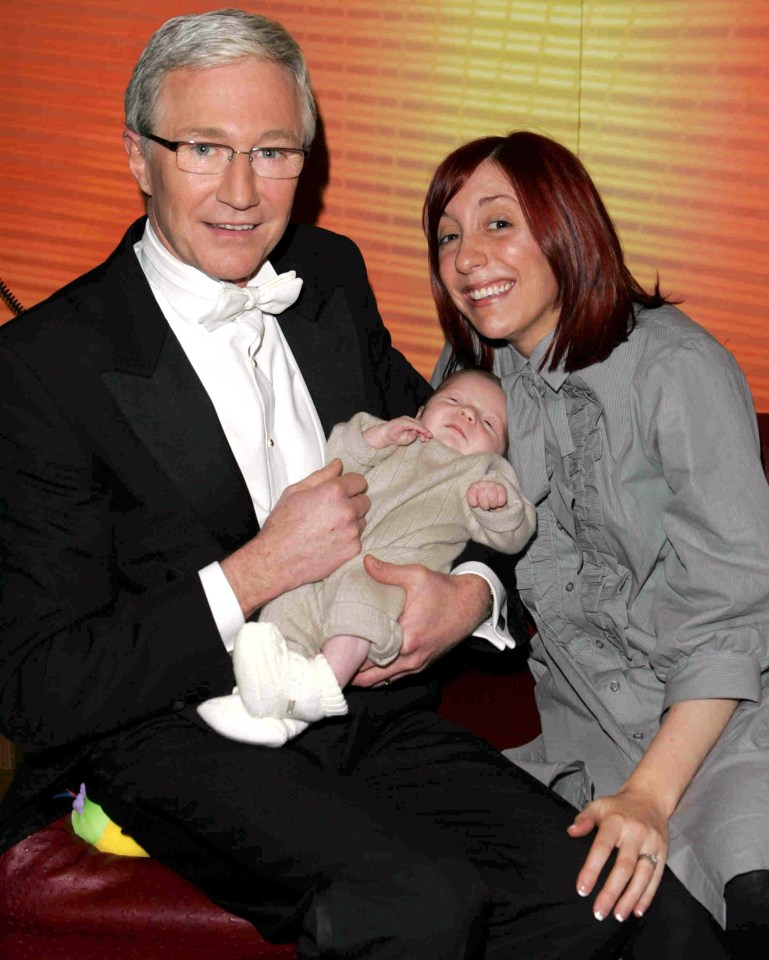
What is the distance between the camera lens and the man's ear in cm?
210

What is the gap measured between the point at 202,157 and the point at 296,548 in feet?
2.30

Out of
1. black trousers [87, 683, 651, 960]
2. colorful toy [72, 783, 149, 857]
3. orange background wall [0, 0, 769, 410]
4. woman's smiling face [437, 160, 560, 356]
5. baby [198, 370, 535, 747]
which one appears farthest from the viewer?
orange background wall [0, 0, 769, 410]

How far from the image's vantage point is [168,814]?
6.22 ft

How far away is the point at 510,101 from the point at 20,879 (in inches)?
76.7

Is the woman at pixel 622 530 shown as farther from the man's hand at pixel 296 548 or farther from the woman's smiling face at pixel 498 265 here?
the man's hand at pixel 296 548

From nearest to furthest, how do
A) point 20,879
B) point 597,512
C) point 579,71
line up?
point 20,879 < point 597,512 < point 579,71

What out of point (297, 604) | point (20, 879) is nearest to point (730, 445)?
point (297, 604)

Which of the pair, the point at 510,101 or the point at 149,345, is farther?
the point at 510,101

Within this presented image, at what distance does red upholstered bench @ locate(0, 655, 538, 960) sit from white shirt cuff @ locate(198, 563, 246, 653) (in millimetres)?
447

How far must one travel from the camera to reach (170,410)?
203cm

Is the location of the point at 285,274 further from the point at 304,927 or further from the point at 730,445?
the point at 304,927

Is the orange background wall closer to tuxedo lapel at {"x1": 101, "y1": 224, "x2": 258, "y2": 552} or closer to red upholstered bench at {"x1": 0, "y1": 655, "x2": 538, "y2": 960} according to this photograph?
tuxedo lapel at {"x1": 101, "y1": 224, "x2": 258, "y2": 552}

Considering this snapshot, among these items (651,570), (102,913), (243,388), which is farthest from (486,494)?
(102,913)

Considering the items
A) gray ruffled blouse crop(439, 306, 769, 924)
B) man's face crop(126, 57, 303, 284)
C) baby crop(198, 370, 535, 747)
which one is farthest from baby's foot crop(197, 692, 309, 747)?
man's face crop(126, 57, 303, 284)
